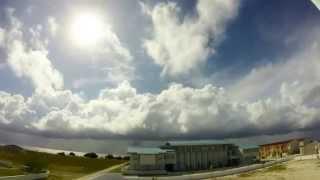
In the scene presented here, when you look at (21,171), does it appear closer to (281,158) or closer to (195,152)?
(195,152)

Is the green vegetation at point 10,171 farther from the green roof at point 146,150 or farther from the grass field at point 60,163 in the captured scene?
the green roof at point 146,150

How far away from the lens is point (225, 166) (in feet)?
52.7

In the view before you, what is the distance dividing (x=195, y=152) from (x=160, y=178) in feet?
5.28

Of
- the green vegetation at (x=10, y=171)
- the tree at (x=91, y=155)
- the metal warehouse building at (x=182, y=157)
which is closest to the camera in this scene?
the green vegetation at (x=10, y=171)

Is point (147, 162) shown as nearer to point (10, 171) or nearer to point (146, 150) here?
point (146, 150)

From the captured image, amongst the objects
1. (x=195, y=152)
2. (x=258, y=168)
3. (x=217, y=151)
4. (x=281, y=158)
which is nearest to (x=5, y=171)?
(x=195, y=152)

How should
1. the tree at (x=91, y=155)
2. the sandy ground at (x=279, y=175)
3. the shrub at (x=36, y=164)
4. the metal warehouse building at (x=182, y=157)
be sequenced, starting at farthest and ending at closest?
the sandy ground at (x=279, y=175)
the metal warehouse building at (x=182, y=157)
the tree at (x=91, y=155)
the shrub at (x=36, y=164)

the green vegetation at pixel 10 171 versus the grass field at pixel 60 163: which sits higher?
the grass field at pixel 60 163

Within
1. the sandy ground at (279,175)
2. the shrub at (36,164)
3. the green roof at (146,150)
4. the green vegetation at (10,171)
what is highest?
the green roof at (146,150)

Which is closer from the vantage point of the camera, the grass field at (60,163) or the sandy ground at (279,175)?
the grass field at (60,163)

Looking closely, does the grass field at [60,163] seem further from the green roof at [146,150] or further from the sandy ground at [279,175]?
the sandy ground at [279,175]

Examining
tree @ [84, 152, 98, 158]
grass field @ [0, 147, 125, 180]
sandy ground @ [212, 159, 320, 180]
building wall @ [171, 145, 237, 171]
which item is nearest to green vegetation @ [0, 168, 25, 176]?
grass field @ [0, 147, 125, 180]

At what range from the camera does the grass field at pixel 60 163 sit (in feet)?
37.1

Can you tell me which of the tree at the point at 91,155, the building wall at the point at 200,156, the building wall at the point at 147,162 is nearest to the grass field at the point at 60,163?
the tree at the point at 91,155
